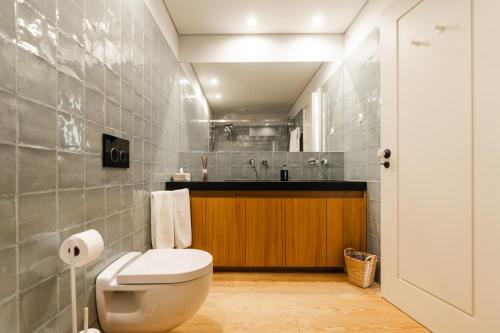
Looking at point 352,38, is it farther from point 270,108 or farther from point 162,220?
point 162,220

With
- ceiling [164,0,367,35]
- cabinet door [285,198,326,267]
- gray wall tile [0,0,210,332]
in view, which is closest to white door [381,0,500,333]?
cabinet door [285,198,326,267]

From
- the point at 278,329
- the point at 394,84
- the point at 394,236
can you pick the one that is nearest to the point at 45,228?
the point at 278,329

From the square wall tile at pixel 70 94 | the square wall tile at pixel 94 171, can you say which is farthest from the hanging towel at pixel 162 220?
the square wall tile at pixel 70 94

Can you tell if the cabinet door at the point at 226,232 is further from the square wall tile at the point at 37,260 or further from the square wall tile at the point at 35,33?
the square wall tile at the point at 35,33

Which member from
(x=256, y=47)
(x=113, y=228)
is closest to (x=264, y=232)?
(x=113, y=228)

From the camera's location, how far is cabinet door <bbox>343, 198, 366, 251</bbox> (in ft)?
7.39

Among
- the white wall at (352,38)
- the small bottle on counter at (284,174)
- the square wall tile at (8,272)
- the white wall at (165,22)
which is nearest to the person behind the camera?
the square wall tile at (8,272)

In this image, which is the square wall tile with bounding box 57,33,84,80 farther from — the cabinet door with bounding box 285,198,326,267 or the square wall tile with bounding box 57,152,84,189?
the cabinet door with bounding box 285,198,326,267

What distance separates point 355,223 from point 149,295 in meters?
1.73

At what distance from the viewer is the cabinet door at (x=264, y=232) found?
2277 mm

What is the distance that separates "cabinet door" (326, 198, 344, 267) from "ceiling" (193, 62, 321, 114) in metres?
1.14

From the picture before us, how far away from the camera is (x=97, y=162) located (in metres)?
1.24

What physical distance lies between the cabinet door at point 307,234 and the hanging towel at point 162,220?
3.11 feet

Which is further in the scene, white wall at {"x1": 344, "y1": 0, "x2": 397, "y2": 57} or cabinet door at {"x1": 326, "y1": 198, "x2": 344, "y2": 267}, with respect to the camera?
cabinet door at {"x1": 326, "y1": 198, "x2": 344, "y2": 267}
